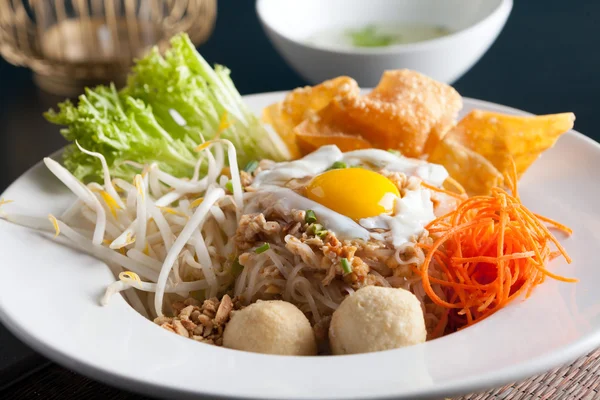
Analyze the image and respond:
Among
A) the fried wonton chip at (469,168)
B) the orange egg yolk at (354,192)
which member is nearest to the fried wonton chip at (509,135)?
the fried wonton chip at (469,168)

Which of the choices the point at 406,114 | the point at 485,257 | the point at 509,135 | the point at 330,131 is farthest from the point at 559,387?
the point at 330,131

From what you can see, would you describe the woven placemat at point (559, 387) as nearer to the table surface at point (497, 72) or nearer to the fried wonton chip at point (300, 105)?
the fried wonton chip at point (300, 105)

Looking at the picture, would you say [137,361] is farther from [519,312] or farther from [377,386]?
[519,312]

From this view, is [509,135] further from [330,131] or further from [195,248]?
[195,248]

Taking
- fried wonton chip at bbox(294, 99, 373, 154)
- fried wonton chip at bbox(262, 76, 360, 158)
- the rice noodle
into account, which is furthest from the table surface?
fried wonton chip at bbox(294, 99, 373, 154)

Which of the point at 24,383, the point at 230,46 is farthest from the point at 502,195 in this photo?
the point at 230,46
